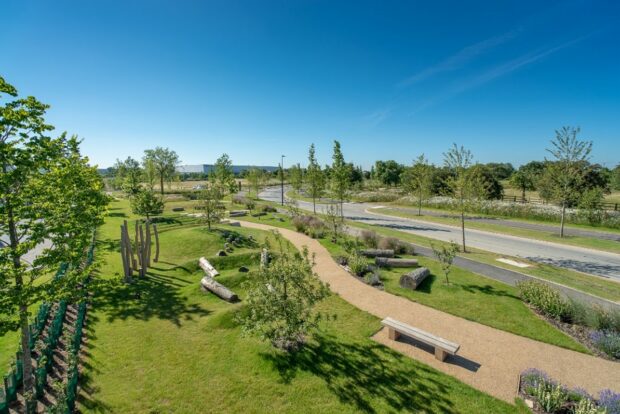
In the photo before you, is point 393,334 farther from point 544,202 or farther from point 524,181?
point 524,181

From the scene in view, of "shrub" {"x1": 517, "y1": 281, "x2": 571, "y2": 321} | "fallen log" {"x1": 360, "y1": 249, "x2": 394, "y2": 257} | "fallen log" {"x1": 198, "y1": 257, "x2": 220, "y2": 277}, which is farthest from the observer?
"fallen log" {"x1": 360, "y1": 249, "x2": 394, "y2": 257}

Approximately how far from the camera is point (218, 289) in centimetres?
1286

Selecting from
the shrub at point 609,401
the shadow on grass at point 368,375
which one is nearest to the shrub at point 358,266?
the shadow on grass at point 368,375

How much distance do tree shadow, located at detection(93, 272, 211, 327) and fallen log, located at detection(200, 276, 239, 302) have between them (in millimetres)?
1048

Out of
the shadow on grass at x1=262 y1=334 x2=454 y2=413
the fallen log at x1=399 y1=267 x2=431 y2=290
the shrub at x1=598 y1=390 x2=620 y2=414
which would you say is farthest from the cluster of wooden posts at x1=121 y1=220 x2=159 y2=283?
→ the shrub at x1=598 y1=390 x2=620 y2=414

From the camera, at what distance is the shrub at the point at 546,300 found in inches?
421

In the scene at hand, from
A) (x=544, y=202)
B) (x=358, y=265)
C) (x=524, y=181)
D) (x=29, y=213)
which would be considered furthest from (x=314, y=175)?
(x=524, y=181)

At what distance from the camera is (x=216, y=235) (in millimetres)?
21312

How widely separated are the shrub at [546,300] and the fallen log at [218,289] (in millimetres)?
12305

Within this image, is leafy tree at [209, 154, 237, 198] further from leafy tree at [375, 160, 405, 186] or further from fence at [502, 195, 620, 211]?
leafy tree at [375, 160, 405, 186]

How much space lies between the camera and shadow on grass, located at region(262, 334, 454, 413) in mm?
6938

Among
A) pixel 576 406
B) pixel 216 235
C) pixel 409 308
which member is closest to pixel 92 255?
pixel 216 235

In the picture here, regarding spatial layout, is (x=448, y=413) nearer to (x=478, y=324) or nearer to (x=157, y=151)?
(x=478, y=324)

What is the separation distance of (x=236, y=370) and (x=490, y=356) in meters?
7.56
